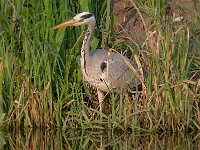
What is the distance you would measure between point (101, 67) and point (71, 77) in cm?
42

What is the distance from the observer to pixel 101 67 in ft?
31.2

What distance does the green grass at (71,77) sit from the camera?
30.1 ft

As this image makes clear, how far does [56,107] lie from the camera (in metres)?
9.36

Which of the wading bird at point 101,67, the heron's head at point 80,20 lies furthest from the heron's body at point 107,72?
the heron's head at point 80,20

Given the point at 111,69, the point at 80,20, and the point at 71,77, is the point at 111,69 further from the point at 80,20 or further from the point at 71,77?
the point at 80,20

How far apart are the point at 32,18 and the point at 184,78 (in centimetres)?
182

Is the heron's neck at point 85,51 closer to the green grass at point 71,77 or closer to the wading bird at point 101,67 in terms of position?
the wading bird at point 101,67

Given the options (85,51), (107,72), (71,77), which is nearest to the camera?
(107,72)

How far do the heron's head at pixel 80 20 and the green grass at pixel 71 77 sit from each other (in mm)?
255

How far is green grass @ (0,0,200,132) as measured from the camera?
9.17 metres

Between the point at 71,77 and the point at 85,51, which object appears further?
the point at 71,77

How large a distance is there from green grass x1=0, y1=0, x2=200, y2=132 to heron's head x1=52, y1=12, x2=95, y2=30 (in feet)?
0.84

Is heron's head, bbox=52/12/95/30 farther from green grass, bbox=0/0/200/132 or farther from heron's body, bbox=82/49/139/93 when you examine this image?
heron's body, bbox=82/49/139/93

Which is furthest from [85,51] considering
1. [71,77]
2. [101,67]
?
[71,77]
